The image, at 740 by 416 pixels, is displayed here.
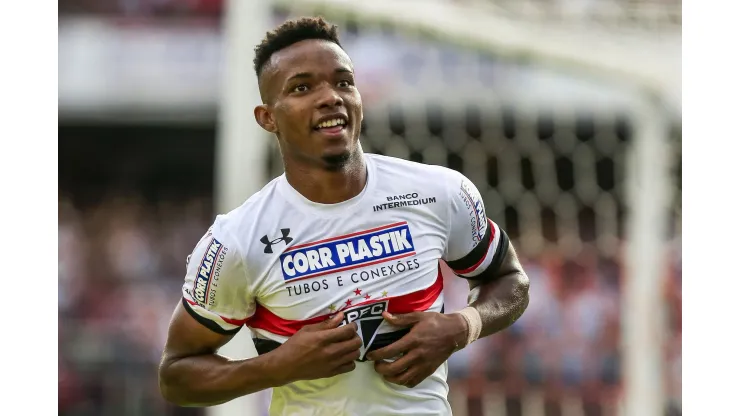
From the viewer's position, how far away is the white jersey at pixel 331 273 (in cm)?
285

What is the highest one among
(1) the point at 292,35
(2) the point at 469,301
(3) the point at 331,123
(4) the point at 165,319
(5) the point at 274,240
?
(1) the point at 292,35

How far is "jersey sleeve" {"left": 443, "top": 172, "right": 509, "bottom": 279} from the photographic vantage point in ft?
10.00

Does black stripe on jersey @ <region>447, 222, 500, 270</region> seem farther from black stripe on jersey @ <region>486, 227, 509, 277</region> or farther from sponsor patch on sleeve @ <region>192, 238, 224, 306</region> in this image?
sponsor patch on sleeve @ <region>192, 238, 224, 306</region>

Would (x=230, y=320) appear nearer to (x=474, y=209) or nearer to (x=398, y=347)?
(x=398, y=347)

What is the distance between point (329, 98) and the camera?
2.79m

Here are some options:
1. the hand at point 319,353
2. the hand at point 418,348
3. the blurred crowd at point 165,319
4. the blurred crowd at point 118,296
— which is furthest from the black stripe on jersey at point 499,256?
the blurred crowd at point 118,296

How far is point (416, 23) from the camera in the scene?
5.20 meters

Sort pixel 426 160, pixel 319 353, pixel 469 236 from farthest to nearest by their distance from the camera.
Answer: pixel 426 160 → pixel 469 236 → pixel 319 353

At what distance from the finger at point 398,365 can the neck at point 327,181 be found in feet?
1.56

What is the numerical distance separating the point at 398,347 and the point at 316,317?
0.25 meters

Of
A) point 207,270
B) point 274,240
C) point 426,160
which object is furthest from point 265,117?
point 426,160

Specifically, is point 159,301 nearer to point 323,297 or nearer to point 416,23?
point 416,23
